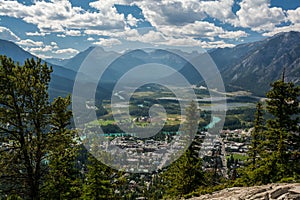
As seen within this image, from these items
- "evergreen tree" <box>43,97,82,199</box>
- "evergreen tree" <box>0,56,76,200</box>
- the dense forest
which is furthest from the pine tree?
"evergreen tree" <box>0,56,76,200</box>

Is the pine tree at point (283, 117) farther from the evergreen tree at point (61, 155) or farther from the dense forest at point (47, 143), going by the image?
the evergreen tree at point (61, 155)

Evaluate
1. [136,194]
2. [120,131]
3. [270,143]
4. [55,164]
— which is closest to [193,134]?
[270,143]

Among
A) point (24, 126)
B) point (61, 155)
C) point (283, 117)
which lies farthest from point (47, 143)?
point (283, 117)

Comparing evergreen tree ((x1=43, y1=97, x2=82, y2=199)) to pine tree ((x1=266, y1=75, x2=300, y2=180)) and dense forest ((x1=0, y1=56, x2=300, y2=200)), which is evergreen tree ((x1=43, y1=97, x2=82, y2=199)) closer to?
dense forest ((x1=0, y1=56, x2=300, y2=200))

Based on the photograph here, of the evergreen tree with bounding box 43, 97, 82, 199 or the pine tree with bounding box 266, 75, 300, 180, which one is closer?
the evergreen tree with bounding box 43, 97, 82, 199

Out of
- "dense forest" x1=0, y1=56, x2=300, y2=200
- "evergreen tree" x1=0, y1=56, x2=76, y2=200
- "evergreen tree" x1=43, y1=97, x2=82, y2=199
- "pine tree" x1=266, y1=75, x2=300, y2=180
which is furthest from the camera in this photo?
"pine tree" x1=266, y1=75, x2=300, y2=180

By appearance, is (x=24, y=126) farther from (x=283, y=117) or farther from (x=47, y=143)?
(x=283, y=117)

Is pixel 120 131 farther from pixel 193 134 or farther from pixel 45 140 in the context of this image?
pixel 45 140

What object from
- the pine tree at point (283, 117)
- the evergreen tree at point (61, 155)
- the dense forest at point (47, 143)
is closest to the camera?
the dense forest at point (47, 143)

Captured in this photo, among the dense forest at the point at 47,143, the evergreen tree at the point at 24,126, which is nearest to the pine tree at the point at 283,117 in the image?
the dense forest at the point at 47,143
